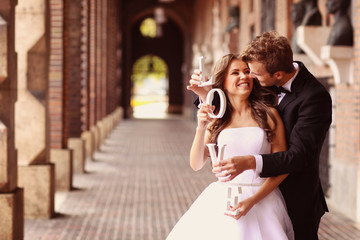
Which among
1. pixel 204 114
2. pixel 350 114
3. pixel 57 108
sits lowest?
pixel 57 108

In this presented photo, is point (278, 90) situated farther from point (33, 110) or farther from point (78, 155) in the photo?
point (78, 155)

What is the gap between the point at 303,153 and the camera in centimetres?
313

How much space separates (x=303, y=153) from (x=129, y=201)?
6269 millimetres

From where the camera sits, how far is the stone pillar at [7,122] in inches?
228

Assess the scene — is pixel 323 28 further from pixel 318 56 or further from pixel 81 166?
pixel 81 166

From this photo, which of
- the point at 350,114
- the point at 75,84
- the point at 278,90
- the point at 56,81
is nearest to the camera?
the point at 278,90

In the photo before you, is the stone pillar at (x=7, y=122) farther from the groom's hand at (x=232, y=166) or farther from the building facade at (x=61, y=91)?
the groom's hand at (x=232, y=166)

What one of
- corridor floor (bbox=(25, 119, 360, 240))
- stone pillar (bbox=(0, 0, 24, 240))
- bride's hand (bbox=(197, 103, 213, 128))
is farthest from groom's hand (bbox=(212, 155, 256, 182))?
corridor floor (bbox=(25, 119, 360, 240))

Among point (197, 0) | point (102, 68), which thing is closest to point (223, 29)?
point (102, 68)

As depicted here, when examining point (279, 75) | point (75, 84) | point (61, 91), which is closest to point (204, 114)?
point (279, 75)

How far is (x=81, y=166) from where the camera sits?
12273mm

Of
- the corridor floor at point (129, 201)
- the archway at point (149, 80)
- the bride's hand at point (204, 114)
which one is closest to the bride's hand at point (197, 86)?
the bride's hand at point (204, 114)

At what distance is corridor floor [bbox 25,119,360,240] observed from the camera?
704 cm

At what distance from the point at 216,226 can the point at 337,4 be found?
5941 millimetres
